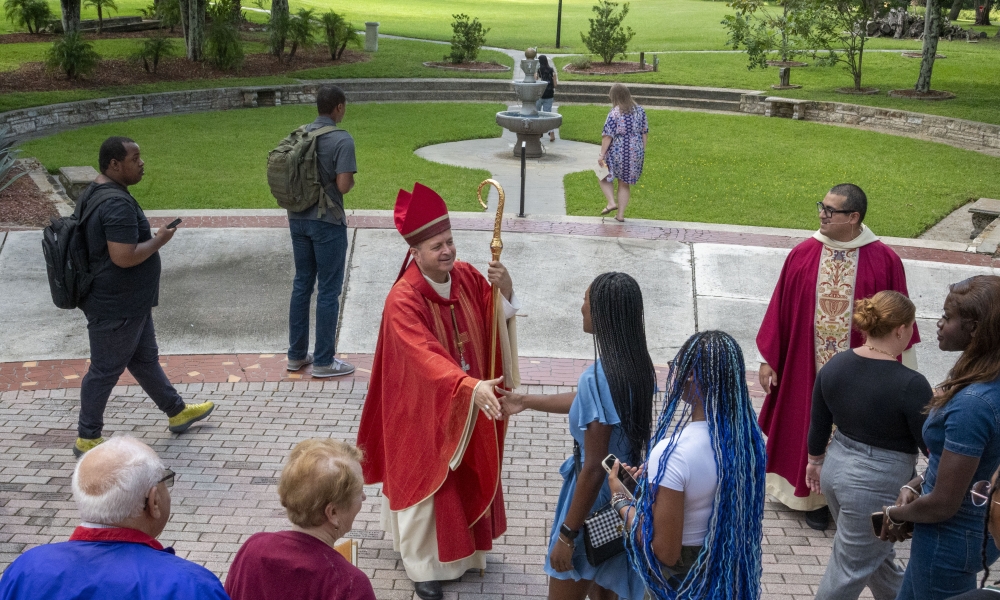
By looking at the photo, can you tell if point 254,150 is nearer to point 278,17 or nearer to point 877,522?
point 278,17

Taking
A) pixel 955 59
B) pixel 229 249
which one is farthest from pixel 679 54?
pixel 229 249

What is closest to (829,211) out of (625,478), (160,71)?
(625,478)

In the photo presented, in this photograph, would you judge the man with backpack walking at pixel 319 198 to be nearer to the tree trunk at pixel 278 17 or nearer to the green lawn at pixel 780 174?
the green lawn at pixel 780 174

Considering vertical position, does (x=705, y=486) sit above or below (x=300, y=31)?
below

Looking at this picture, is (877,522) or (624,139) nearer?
(877,522)

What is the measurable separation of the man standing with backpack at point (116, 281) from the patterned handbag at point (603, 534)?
354 cm

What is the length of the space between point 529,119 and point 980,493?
13772 mm

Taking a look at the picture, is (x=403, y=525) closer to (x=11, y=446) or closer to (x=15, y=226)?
(x=11, y=446)

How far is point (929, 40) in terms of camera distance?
22297 mm

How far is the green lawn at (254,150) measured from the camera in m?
13.2

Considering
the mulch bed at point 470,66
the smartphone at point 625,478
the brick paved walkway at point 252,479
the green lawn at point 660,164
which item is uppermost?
the mulch bed at point 470,66

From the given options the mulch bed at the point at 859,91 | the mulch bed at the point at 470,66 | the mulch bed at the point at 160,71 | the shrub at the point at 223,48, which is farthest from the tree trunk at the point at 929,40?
the shrub at the point at 223,48

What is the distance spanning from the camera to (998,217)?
11586mm

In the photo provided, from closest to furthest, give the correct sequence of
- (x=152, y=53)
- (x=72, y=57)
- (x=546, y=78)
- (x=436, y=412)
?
(x=436, y=412) < (x=546, y=78) < (x=72, y=57) < (x=152, y=53)
